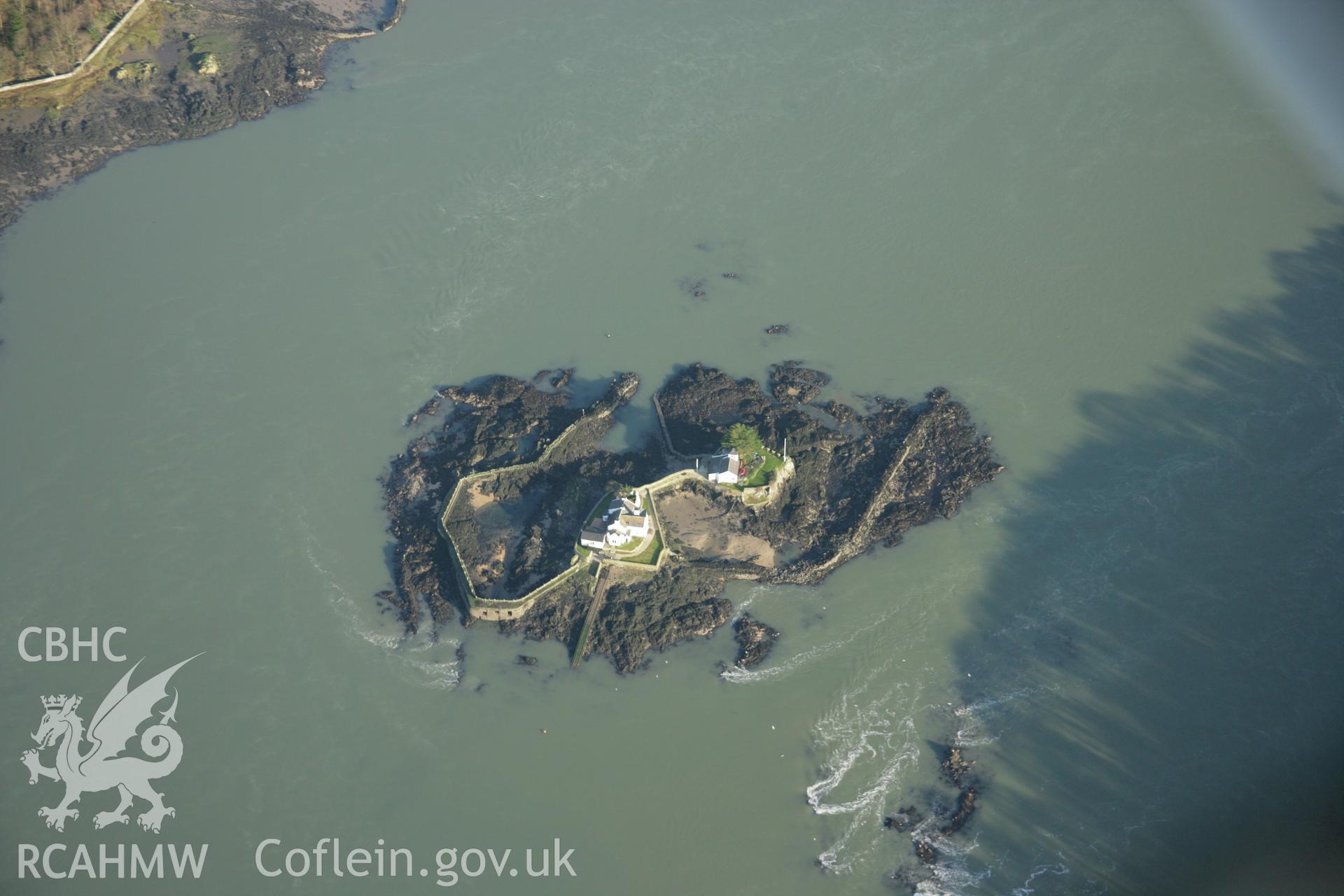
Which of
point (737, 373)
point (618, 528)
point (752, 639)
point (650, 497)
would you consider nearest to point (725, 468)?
point (650, 497)

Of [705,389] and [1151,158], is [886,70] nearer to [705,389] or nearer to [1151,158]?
[1151,158]

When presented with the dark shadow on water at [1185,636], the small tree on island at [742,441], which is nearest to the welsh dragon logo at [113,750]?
the small tree on island at [742,441]

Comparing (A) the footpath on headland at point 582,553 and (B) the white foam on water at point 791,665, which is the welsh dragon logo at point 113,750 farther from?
(B) the white foam on water at point 791,665

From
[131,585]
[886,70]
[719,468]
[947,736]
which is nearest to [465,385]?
[719,468]

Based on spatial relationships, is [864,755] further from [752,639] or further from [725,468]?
[725,468]

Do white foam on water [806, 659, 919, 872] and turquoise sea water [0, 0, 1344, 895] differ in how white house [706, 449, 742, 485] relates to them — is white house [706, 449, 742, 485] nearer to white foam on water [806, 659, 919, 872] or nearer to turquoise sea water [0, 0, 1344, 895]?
turquoise sea water [0, 0, 1344, 895]
